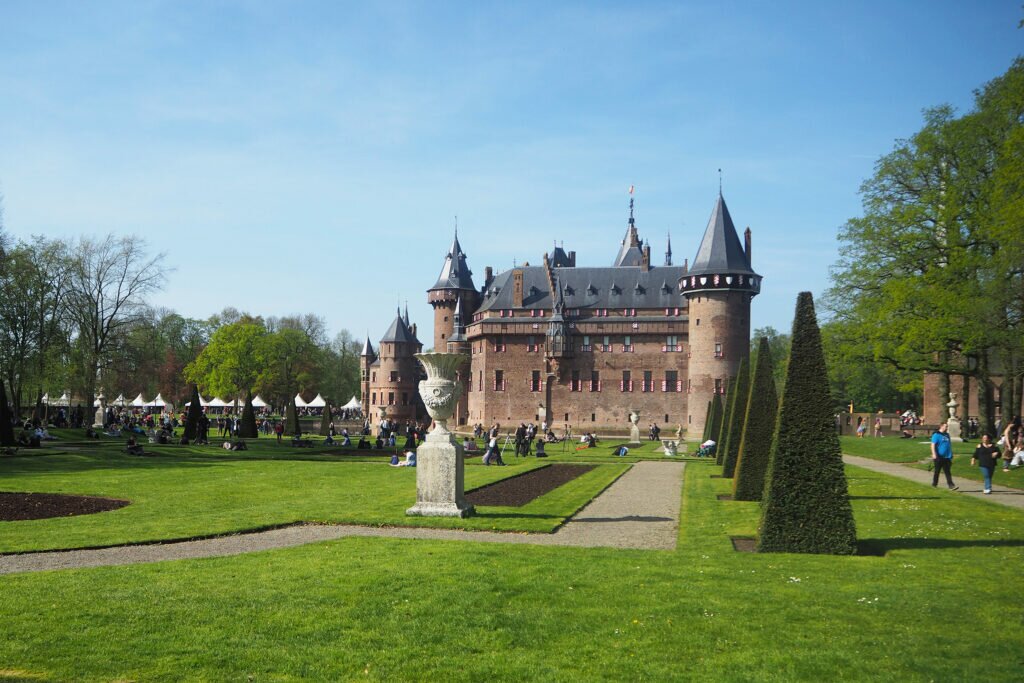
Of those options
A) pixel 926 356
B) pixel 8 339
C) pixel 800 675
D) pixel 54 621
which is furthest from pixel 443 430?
pixel 8 339

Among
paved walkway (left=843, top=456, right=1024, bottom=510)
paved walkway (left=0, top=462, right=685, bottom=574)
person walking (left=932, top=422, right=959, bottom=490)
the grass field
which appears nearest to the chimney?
paved walkway (left=843, top=456, right=1024, bottom=510)

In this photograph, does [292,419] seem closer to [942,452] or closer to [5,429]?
[5,429]

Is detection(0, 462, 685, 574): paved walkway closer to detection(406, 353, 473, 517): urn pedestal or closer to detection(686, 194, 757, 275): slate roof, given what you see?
detection(406, 353, 473, 517): urn pedestal

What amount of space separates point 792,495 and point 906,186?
28.8 m

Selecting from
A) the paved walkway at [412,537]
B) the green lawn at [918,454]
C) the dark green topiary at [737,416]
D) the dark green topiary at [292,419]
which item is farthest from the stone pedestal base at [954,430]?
the dark green topiary at [292,419]

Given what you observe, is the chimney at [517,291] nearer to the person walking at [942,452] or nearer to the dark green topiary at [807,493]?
the person walking at [942,452]

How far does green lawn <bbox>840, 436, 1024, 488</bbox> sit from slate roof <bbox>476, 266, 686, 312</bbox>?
28883mm

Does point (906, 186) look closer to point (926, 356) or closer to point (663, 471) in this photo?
point (926, 356)

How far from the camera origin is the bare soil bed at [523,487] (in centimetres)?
1888

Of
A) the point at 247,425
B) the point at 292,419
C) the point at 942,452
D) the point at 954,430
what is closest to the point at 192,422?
the point at 247,425

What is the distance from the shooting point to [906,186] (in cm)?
3653

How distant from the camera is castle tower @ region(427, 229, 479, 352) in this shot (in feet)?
265

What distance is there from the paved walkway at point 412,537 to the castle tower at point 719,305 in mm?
46770

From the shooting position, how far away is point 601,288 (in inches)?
2963
